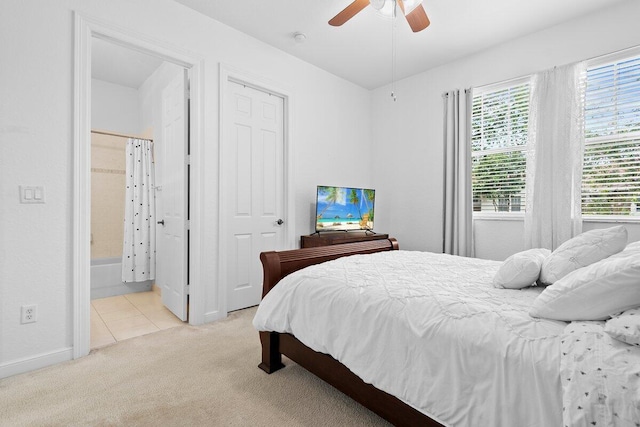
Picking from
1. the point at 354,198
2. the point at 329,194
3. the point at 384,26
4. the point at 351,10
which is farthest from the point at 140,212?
the point at 384,26

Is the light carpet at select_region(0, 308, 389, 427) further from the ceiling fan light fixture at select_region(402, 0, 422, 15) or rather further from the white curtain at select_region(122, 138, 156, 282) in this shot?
the ceiling fan light fixture at select_region(402, 0, 422, 15)

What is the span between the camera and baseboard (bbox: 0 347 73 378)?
1.95 m

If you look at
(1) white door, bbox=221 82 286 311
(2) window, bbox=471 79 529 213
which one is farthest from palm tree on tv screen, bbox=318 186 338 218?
(2) window, bbox=471 79 529 213

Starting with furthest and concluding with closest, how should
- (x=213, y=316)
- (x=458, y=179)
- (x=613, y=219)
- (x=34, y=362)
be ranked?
(x=458, y=179) → (x=213, y=316) → (x=613, y=219) → (x=34, y=362)

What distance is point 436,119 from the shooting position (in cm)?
398

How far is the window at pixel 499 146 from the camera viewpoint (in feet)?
11.1

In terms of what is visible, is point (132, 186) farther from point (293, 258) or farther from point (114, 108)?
point (293, 258)

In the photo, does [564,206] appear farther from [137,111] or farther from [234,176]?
[137,111]

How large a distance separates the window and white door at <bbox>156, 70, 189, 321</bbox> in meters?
3.13

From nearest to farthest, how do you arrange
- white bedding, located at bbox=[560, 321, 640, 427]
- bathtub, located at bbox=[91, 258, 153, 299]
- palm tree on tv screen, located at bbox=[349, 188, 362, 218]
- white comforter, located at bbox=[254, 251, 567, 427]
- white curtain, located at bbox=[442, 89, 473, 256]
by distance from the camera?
white bedding, located at bbox=[560, 321, 640, 427]
white comforter, located at bbox=[254, 251, 567, 427]
white curtain, located at bbox=[442, 89, 473, 256]
bathtub, located at bbox=[91, 258, 153, 299]
palm tree on tv screen, located at bbox=[349, 188, 362, 218]

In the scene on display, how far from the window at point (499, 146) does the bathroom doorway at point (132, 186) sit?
3171 mm

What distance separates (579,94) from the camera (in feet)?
9.77

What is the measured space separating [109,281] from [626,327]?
15.2ft

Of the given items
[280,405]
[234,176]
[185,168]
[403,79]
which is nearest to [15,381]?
[280,405]
